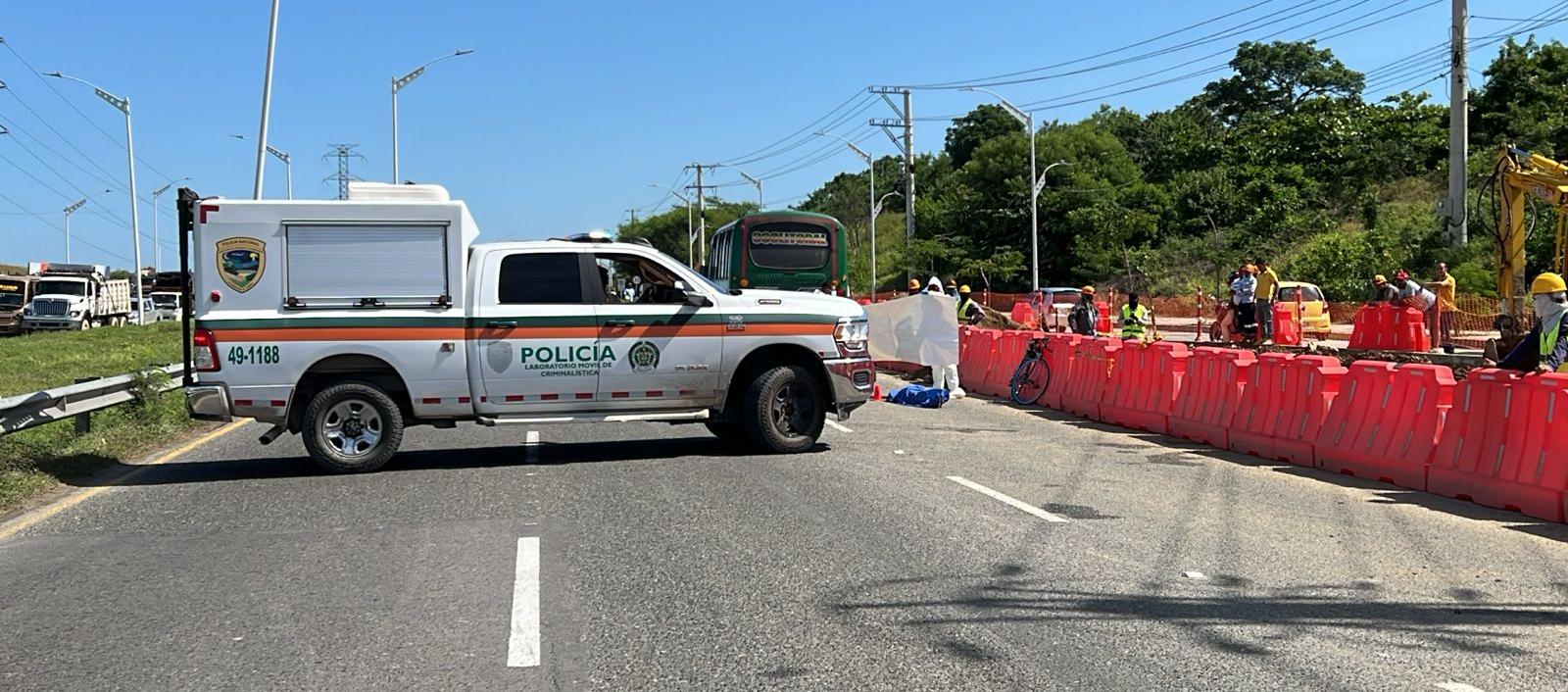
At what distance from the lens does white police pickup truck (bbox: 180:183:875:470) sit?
1099cm

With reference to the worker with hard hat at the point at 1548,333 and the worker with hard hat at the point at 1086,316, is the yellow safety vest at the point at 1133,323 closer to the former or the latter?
the worker with hard hat at the point at 1086,316

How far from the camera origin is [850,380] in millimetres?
12453

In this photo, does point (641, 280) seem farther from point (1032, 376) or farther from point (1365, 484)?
point (1032, 376)

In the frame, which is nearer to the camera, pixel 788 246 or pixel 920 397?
pixel 920 397

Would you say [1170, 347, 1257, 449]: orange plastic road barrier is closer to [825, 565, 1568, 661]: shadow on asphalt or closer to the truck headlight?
the truck headlight

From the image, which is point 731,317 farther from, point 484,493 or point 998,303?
point 998,303

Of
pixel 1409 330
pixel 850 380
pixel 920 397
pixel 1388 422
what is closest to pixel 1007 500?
pixel 850 380

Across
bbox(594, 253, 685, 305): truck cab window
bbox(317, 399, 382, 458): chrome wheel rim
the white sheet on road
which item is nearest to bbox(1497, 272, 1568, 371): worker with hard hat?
bbox(594, 253, 685, 305): truck cab window

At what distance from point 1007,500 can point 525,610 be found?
4.33 meters

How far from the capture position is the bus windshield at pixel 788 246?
29375 millimetres

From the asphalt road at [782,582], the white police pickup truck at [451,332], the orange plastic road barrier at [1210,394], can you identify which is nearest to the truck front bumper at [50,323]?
the white police pickup truck at [451,332]

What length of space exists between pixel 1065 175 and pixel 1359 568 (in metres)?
64.1

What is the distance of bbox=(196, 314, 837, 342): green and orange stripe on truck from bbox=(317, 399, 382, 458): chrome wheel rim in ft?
1.95

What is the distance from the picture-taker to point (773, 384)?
1211cm
